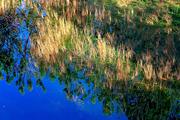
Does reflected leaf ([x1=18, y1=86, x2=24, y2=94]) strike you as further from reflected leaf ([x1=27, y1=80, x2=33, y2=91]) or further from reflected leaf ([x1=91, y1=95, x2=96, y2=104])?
reflected leaf ([x1=91, y1=95, x2=96, y2=104])

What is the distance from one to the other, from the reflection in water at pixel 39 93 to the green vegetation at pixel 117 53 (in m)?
0.04

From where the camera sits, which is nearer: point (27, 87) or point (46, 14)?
point (27, 87)

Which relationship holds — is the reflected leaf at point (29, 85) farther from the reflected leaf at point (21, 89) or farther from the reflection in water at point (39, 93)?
the reflected leaf at point (21, 89)

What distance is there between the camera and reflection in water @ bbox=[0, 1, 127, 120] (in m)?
7.56

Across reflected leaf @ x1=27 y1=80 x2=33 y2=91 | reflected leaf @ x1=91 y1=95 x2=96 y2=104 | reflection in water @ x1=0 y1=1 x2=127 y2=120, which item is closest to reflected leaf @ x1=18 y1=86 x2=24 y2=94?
reflection in water @ x1=0 y1=1 x2=127 y2=120

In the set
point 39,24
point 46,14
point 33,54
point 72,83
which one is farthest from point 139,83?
point 46,14

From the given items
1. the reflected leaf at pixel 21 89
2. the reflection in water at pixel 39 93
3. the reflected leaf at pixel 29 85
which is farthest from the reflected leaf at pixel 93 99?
the reflected leaf at pixel 21 89

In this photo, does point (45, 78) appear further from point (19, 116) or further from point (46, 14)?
point (46, 14)

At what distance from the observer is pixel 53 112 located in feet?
24.8

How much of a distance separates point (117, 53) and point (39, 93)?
2099 millimetres

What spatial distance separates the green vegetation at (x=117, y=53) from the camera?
799 cm

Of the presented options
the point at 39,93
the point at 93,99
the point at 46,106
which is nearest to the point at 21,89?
the point at 39,93

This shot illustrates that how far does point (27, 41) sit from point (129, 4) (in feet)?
13.1

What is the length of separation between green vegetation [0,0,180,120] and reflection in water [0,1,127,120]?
1.4 inches
